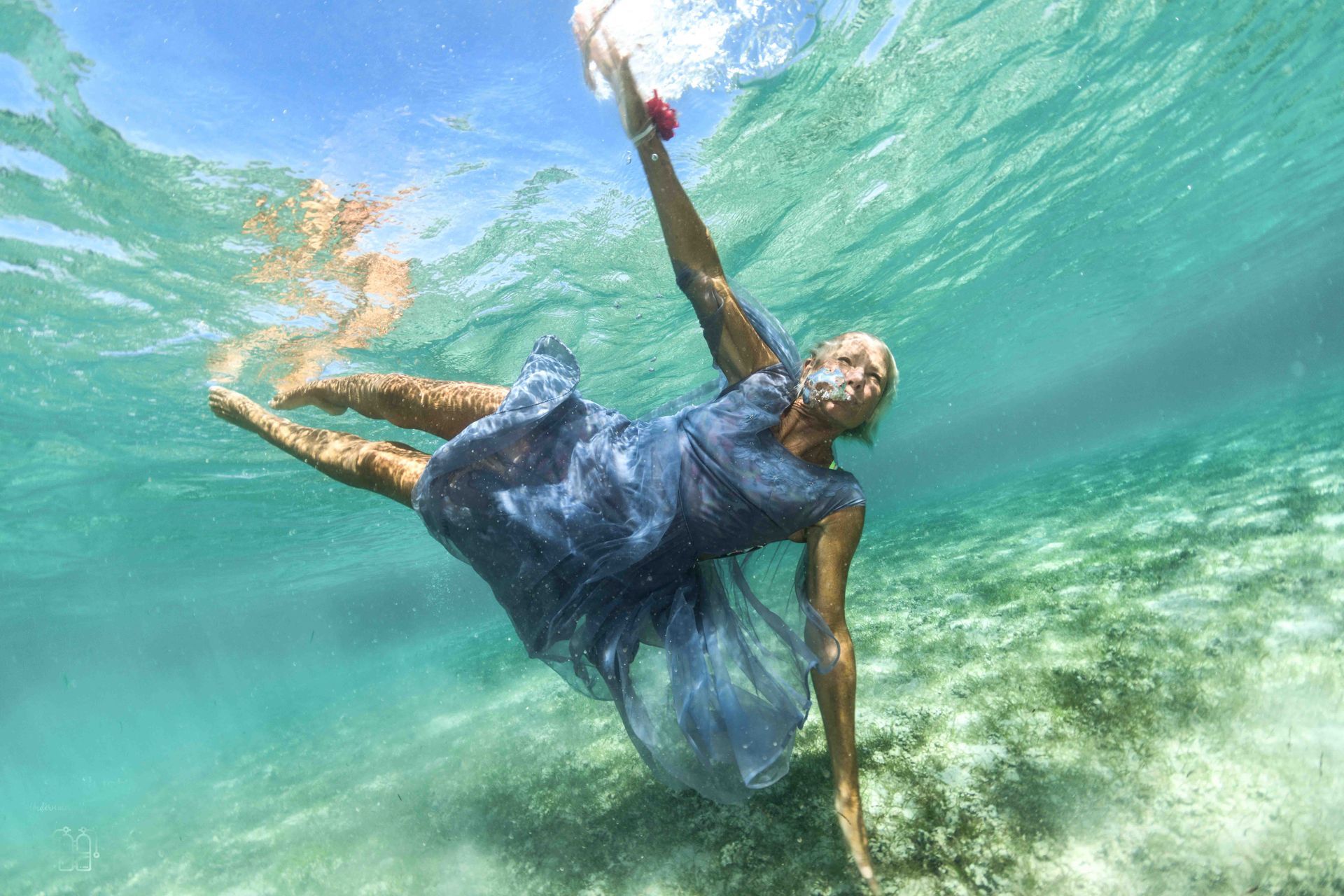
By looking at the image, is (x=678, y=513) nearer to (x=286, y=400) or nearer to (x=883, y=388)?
(x=883, y=388)

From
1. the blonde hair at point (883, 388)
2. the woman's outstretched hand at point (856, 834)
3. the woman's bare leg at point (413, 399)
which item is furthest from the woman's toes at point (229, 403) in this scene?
the woman's outstretched hand at point (856, 834)

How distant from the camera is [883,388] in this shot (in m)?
3.30

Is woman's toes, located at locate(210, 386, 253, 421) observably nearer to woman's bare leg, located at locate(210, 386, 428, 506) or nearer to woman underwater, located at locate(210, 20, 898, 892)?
woman's bare leg, located at locate(210, 386, 428, 506)

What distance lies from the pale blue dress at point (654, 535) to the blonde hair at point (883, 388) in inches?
10.2

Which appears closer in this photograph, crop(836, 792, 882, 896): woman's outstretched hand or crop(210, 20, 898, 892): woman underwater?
crop(836, 792, 882, 896): woman's outstretched hand

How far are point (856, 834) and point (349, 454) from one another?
11.2 ft

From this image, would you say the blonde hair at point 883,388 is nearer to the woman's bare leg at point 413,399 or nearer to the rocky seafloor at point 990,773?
the rocky seafloor at point 990,773

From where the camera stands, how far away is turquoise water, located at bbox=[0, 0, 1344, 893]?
273cm

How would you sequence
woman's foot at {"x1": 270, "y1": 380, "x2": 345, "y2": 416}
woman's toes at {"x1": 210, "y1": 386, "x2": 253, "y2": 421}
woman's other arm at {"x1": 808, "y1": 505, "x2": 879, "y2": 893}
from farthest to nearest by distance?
1. woman's toes at {"x1": 210, "y1": 386, "x2": 253, "y2": 421}
2. woman's foot at {"x1": 270, "y1": 380, "x2": 345, "y2": 416}
3. woman's other arm at {"x1": 808, "y1": 505, "x2": 879, "y2": 893}

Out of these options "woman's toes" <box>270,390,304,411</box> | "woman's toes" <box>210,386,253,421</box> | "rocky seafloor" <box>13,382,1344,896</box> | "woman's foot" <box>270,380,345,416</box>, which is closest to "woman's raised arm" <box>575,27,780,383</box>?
"rocky seafloor" <box>13,382,1344,896</box>

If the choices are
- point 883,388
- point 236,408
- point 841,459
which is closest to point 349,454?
point 236,408

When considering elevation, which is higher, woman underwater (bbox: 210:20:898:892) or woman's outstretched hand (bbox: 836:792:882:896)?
woman underwater (bbox: 210:20:898:892)

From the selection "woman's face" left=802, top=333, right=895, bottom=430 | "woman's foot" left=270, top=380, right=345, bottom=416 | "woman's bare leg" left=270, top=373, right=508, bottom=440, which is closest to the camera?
"woman's face" left=802, top=333, right=895, bottom=430

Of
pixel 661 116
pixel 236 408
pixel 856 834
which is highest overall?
pixel 661 116
